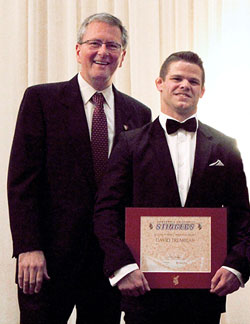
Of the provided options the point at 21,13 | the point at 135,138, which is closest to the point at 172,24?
the point at 21,13

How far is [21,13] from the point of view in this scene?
117 inches

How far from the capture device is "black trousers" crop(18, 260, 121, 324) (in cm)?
169

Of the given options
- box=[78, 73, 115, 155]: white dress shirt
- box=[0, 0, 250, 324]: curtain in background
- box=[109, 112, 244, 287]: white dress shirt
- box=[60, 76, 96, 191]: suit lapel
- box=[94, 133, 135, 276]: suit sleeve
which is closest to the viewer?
box=[94, 133, 135, 276]: suit sleeve

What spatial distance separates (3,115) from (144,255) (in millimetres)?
1738

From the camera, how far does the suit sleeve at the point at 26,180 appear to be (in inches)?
65.0

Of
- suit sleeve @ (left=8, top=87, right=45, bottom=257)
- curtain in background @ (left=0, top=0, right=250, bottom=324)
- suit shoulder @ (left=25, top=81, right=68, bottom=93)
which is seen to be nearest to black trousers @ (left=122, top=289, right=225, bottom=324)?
suit sleeve @ (left=8, top=87, right=45, bottom=257)

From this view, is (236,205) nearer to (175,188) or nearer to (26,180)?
(175,188)

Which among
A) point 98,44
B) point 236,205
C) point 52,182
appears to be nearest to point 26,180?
point 52,182

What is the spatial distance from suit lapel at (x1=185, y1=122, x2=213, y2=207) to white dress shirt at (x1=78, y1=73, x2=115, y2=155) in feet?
1.13

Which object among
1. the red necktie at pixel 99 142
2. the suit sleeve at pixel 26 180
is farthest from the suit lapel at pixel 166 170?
the suit sleeve at pixel 26 180

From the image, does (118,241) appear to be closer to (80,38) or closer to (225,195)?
(225,195)

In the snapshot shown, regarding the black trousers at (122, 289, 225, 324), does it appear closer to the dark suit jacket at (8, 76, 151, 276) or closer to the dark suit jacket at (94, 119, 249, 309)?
the dark suit jacket at (94, 119, 249, 309)

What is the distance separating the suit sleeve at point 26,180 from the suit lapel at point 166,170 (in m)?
0.42

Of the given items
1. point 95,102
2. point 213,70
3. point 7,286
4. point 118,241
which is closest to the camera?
point 118,241
